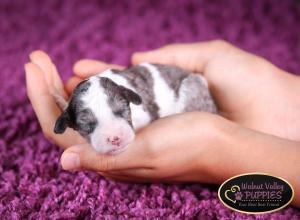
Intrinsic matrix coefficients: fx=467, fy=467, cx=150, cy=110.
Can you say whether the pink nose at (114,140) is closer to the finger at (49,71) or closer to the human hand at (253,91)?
the finger at (49,71)

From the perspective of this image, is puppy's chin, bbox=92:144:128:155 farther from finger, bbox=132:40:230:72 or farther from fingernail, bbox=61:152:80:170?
finger, bbox=132:40:230:72

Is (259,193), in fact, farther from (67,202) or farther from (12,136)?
(12,136)

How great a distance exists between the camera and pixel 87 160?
1.97 meters

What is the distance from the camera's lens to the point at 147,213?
1.97 meters

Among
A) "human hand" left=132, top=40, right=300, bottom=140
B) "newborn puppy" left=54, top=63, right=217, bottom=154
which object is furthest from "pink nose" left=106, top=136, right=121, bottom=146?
"human hand" left=132, top=40, right=300, bottom=140

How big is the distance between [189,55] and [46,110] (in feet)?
3.42

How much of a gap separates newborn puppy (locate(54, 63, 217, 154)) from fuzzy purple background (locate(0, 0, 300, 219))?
0.28 metres

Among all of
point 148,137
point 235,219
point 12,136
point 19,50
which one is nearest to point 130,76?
point 148,137

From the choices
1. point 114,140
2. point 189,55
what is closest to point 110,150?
point 114,140

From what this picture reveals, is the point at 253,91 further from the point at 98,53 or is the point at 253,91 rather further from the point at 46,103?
the point at 98,53

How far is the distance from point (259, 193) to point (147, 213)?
1.55 feet

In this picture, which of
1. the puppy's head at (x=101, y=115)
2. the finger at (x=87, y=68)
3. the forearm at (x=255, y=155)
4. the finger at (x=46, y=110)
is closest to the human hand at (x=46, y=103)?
the finger at (x=46, y=110)

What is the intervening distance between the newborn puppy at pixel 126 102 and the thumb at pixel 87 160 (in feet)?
0.13

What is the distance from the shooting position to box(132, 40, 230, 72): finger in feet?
9.48
